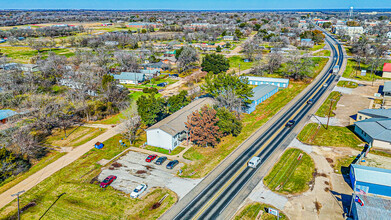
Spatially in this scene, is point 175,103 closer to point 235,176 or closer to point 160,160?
point 160,160

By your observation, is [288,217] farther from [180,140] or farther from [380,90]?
[380,90]

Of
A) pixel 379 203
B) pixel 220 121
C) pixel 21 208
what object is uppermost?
pixel 220 121

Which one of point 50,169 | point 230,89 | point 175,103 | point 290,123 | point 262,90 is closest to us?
point 50,169

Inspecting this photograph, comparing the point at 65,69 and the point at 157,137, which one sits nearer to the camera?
the point at 157,137

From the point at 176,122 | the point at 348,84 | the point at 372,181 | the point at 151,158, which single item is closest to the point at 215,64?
the point at 348,84

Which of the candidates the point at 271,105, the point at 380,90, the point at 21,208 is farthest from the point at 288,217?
the point at 380,90

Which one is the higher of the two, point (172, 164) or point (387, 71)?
point (387, 71)

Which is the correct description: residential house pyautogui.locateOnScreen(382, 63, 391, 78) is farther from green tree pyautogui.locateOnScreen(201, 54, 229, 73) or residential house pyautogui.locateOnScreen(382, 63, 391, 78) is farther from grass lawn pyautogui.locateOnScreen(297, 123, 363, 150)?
green tree pyautogui.locateOnScreen(201, 54, 229, 73)
